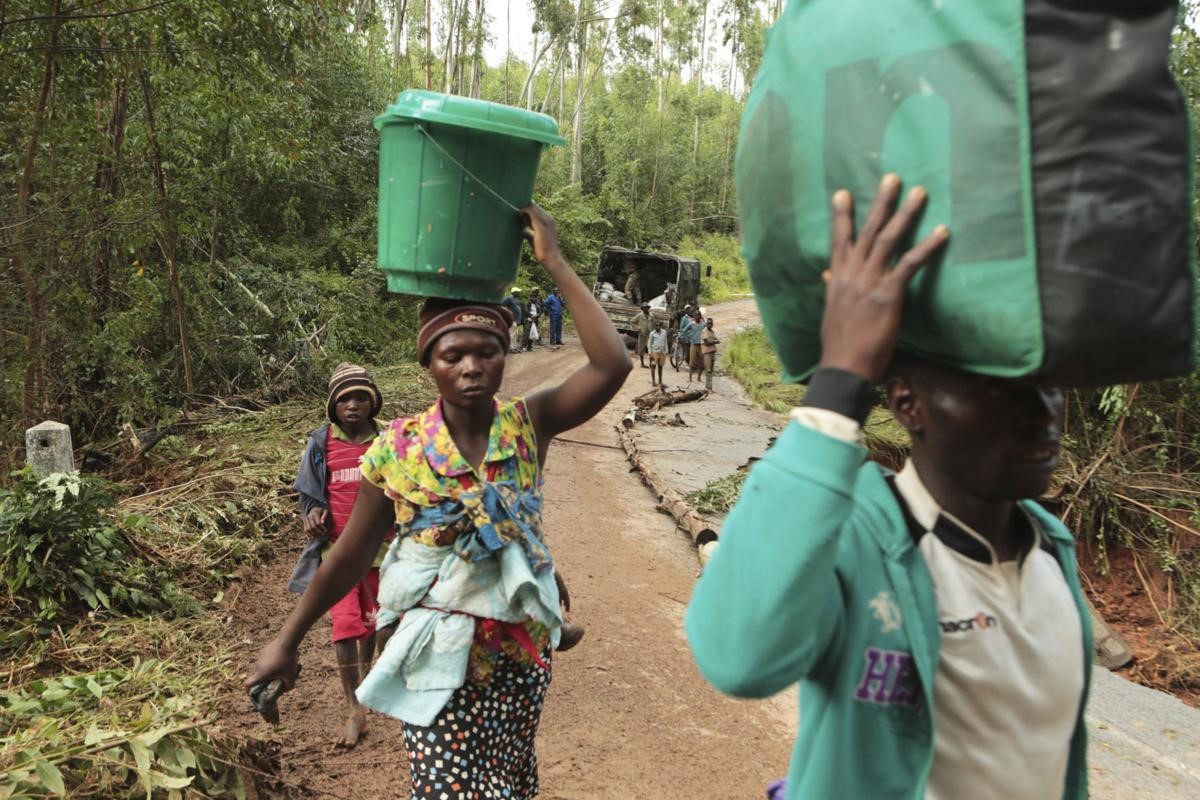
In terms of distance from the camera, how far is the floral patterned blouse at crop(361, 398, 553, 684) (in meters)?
2.26

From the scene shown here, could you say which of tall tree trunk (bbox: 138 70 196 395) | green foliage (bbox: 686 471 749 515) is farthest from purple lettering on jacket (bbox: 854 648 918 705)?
tall tree trunk (bbox: 138 70 196 395)

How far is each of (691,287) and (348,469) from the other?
63.5 ft

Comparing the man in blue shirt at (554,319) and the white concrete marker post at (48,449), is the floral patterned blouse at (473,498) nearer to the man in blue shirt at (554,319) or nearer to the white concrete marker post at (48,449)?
the white concrete marker post at (48,449)

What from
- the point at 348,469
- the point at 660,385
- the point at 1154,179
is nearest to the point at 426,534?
the point at 1154,179

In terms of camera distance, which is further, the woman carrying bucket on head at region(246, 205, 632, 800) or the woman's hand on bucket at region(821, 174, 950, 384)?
the woman carrying bucket on head at region(246, 205, 632, 800)

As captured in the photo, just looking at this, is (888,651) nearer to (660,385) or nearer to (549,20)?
(660,385)

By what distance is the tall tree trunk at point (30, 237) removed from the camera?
6272 millimetres

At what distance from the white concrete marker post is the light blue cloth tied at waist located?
394 centimetres

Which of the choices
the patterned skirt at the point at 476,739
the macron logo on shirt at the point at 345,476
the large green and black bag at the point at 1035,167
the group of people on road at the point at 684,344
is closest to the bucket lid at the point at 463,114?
the large green and black bag at the point at 1035,167

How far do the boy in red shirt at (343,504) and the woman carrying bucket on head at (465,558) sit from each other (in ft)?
5.52

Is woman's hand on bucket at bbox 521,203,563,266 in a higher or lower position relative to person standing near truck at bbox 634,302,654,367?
higher

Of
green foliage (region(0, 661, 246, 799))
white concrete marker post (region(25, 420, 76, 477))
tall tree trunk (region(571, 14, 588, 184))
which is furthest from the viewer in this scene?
tall tree trunk (region(571, 14, 588, 184))

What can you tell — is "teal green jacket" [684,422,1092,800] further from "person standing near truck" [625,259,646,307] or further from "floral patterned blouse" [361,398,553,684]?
"person standing near truck" [625,259,646,307]

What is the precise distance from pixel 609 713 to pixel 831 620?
3.51m
